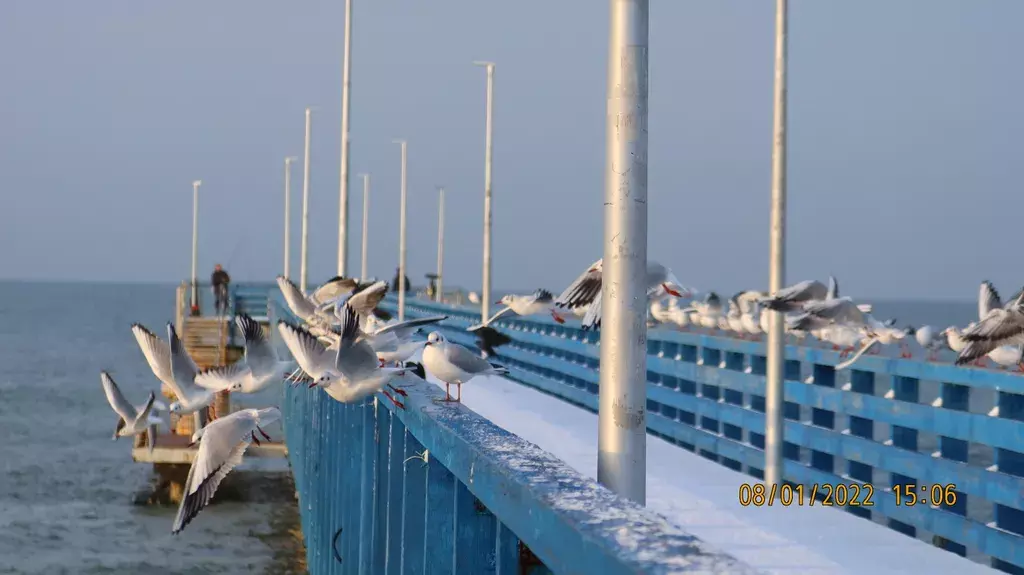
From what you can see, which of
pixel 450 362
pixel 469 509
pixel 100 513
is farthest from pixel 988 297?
pixel 100 513

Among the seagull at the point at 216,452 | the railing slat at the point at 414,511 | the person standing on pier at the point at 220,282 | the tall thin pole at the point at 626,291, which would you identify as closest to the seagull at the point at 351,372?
the seagull at the point at 216,452

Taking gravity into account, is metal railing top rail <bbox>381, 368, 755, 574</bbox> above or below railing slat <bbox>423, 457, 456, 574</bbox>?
above

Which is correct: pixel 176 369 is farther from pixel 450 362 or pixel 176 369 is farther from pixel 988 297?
pixel 988 297

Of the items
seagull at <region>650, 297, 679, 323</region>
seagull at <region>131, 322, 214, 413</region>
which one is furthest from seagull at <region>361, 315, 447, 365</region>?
seagull at <region>650, 297, 679, 323</region>

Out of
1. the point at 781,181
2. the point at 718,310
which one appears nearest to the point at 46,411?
the point at 718,310

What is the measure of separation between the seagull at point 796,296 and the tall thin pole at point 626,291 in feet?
23.2

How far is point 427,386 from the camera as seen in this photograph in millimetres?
7656

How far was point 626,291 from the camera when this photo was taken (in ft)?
18.1

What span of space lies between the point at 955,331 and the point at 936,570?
1236 cm

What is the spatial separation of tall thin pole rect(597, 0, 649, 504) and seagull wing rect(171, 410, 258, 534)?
3316 millimetres

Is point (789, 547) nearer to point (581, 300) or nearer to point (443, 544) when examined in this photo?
point (581, 300)

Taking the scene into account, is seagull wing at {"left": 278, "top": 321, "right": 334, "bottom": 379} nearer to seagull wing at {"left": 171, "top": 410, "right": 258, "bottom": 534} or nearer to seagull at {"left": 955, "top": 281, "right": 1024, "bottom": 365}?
seagull wing at {"left": 171, "top": 410, "right": 258, "bottom": 534}
